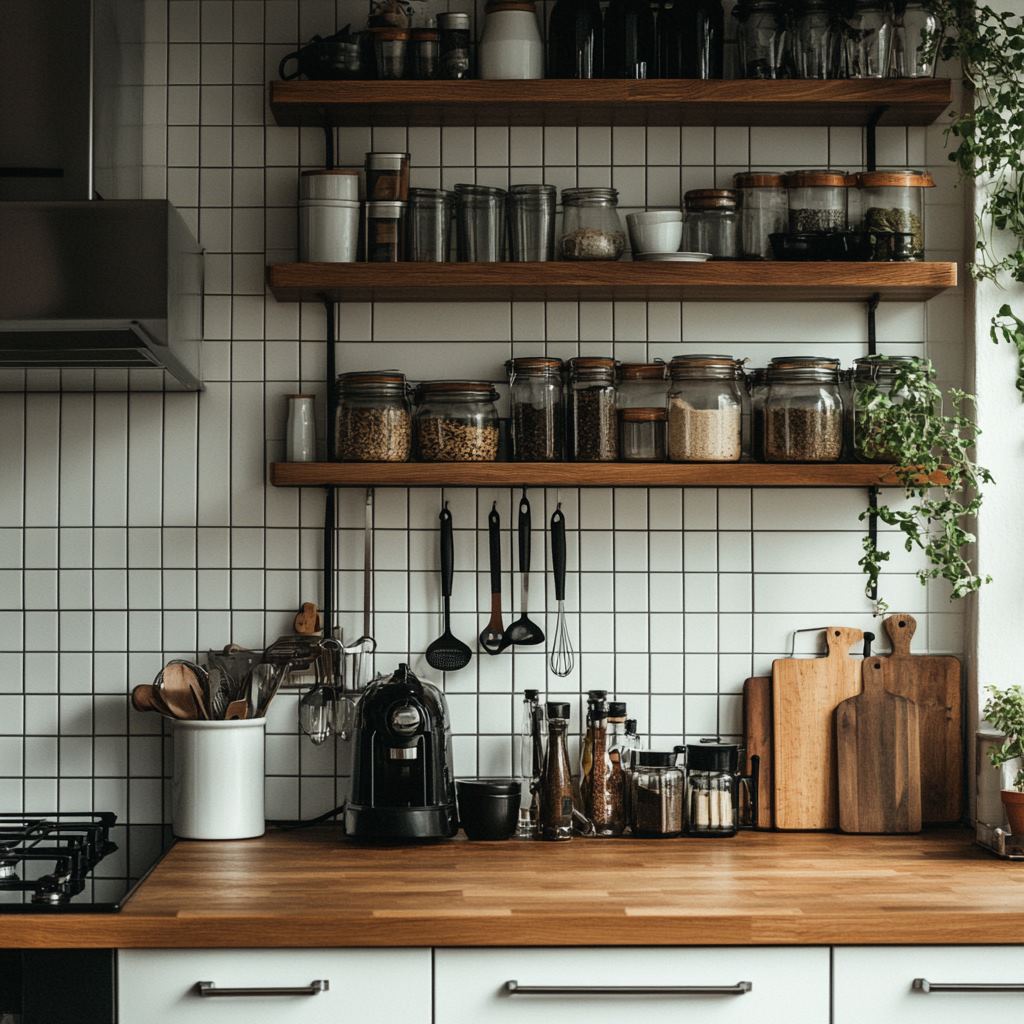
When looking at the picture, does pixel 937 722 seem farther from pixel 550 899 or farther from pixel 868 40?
pixel 868 40

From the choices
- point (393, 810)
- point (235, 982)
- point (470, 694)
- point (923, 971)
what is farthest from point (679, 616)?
point (235, 982)

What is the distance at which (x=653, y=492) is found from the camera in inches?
98.0

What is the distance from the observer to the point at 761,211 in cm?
237

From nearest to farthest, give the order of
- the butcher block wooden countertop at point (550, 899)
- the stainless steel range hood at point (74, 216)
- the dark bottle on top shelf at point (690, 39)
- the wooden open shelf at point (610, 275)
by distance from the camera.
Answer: the butcher block wooden countertop at point (550, 899), the stainless steel range hood at point (74, 216), the wooden open shelf at point (610, 275), the dark bottle on top shelf at point (690, 39)

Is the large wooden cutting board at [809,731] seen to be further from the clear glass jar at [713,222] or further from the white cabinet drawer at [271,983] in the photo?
the white cabinet drawer at [271,983]

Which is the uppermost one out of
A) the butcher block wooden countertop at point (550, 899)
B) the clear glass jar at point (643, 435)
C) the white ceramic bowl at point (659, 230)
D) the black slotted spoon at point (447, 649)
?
the white ceramic bowl at point (659, 230)

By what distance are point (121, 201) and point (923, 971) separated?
5.55ft

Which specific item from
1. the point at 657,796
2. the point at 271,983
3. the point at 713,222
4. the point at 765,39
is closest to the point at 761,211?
the point at 713,222

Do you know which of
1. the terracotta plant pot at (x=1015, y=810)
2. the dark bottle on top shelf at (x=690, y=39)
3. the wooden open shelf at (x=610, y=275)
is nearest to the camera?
the terracotta plant pot at (x=1015, y=810)

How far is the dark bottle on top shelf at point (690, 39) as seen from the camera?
93.3 inches

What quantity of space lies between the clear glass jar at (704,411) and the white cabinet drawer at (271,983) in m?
1.00

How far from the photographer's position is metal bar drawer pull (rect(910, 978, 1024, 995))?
5.92 feet

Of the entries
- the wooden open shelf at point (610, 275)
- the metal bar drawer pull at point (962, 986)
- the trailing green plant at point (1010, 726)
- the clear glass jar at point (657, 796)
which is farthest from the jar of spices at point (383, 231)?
the metal bar drawer pull at point (962, 986)

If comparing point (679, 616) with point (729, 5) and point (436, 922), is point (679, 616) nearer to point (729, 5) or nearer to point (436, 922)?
point (436, 922)
